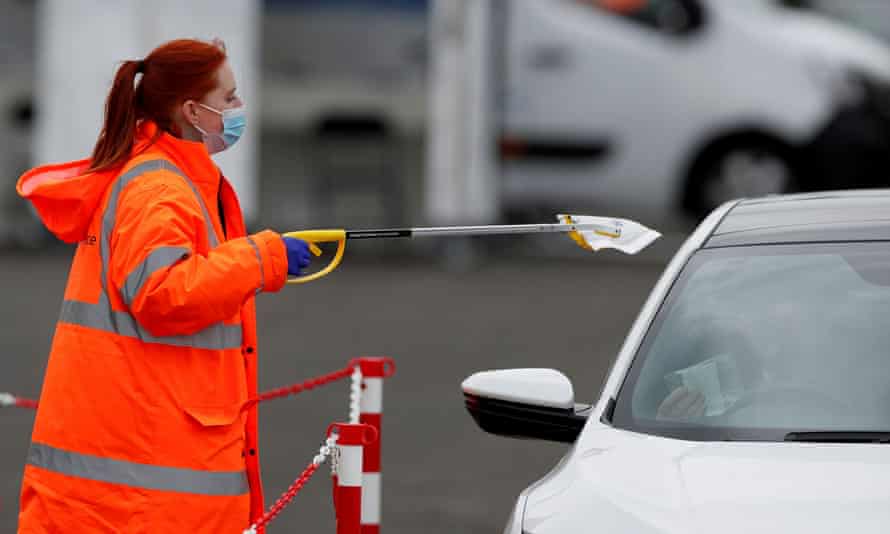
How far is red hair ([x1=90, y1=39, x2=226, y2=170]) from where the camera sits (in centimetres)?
465

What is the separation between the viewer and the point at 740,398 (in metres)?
4.70

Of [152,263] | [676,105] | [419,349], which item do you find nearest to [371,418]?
[152,263]

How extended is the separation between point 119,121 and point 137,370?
0.57 m

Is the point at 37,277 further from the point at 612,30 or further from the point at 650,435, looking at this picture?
the point at 650,435

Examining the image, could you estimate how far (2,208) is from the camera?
57.6 ft

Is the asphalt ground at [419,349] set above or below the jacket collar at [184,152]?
below

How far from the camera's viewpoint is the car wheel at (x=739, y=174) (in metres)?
16.7

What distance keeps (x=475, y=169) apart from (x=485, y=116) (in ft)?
1.37

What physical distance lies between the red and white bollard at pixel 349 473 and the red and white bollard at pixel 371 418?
786 mm

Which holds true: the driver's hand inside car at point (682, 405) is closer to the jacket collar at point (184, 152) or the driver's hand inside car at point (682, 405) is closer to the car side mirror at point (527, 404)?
the car side mirror at point (527, 404)

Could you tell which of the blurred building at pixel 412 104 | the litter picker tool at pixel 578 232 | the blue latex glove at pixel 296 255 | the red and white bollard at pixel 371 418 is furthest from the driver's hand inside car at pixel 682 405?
the blurred building at pixel 412 104

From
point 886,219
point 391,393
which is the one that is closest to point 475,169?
point 391,393

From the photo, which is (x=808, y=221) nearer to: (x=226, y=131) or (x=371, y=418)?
(x=226, y=131)

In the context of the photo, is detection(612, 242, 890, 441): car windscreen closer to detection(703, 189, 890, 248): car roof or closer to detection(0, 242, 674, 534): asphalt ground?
detection(703, 189, 890, 248): car roof
